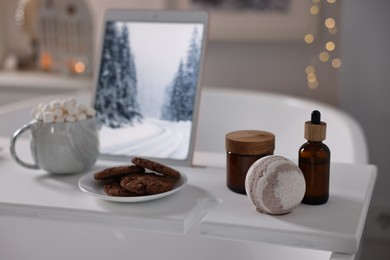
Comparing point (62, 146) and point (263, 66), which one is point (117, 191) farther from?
point (263, 66)

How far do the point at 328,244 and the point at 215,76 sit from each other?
1.93 m

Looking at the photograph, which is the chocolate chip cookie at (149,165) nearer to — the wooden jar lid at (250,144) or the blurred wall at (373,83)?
the wooden jar lid at (250,144)

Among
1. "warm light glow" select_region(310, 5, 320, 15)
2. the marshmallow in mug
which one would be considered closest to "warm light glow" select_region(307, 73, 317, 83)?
"warm light glow" select_region(310, 5, 320, 15)

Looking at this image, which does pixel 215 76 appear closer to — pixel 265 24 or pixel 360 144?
pixel 265 24

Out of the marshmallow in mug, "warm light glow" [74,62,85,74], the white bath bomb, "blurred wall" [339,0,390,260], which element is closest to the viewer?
the white bath bomb

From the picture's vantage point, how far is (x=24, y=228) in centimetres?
110

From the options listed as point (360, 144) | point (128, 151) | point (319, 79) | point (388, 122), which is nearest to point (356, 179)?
point (128, 151)

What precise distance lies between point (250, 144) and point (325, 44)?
168 centimetres

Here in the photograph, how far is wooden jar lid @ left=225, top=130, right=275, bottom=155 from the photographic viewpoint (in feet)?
2.81

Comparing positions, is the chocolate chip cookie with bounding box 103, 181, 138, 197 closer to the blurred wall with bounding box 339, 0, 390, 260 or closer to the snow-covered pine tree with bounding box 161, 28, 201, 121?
the snow-covered pine tree with bounding box 161, 28, 201, 121

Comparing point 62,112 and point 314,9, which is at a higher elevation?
point 314,9

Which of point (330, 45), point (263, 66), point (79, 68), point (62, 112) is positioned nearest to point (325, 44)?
point (330, 45)

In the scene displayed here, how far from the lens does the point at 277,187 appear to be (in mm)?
768

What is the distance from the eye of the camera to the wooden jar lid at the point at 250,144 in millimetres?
855
